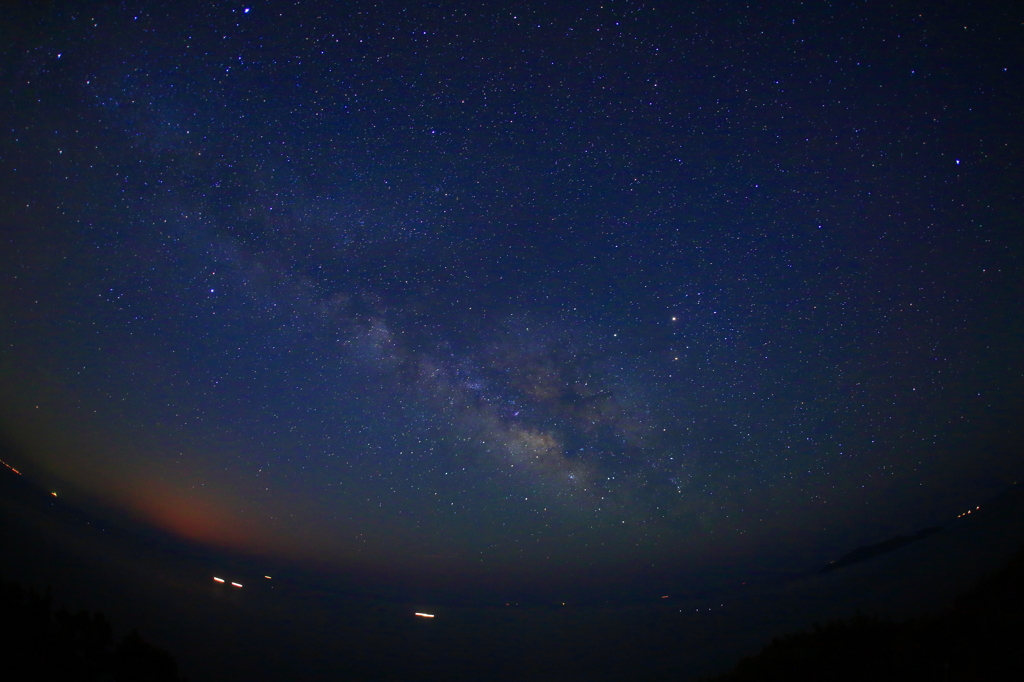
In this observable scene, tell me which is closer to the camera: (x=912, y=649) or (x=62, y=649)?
(x=62, y=649)

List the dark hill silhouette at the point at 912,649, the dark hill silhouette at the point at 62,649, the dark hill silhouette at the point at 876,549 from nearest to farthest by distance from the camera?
the dark hill silhouette at the point at 62,649 → the dark hill silhouette at the point at 912,649 → the dark hill silhouette at the point at 876,549

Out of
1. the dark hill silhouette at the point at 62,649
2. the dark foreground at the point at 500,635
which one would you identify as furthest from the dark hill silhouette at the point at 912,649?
the dark hill silhouette at the point at 62,649

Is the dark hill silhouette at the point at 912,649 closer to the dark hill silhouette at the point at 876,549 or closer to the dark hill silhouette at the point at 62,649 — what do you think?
the dark hill silhouette at the point at 62,649

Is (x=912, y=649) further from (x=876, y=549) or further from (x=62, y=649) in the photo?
(x=876, y=549)

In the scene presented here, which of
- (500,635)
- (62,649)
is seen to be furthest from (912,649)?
(500,635)

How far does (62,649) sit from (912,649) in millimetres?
17883

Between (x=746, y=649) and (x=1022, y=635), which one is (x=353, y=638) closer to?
(x=746, y=649)

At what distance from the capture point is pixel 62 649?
799 cm

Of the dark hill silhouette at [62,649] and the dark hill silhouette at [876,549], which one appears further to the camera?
the dark hill silhouette at [876,549]

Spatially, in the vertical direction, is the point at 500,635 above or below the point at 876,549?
below

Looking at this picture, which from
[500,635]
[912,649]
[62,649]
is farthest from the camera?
[500,635]

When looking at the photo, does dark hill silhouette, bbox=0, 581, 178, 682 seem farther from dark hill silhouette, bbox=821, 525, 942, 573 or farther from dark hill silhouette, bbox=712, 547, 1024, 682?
dark hill silhouette, bbox=821, 525, 942, 573

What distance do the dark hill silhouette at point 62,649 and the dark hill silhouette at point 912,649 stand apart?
13421 millimetres

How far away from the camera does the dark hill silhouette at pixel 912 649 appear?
778 cm
